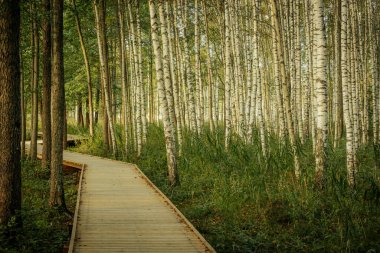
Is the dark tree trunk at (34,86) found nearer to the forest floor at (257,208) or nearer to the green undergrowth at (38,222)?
the green undergrowth at (38,222)

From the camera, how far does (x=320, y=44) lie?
7543 mm

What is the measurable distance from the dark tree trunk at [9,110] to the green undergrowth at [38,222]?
1.22ft

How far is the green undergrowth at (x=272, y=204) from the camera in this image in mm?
6051

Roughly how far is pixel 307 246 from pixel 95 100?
2503 cm

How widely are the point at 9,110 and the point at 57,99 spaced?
2443mm

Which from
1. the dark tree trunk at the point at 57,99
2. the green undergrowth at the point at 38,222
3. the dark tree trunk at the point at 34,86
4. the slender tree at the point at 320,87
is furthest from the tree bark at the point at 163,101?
the dark tree trunk at the point at 34,86

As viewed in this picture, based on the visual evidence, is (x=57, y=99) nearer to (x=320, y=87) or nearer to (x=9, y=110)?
(x=9, y=110)

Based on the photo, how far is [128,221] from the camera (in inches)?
258

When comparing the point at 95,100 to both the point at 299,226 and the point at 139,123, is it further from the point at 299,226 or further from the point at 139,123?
the point at 299,226

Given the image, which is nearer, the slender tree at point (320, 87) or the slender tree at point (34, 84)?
the slender tree at point (320, 87)

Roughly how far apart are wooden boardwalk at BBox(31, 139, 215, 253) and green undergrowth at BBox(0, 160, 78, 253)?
661 millimetres

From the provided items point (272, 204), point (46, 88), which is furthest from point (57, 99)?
point (272, 204)

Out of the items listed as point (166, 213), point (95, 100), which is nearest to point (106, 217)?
point (166, 213)

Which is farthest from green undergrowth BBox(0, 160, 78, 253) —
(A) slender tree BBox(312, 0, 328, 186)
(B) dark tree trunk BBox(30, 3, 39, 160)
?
(A) slender tree BBox(312, 0, 328, 186)
